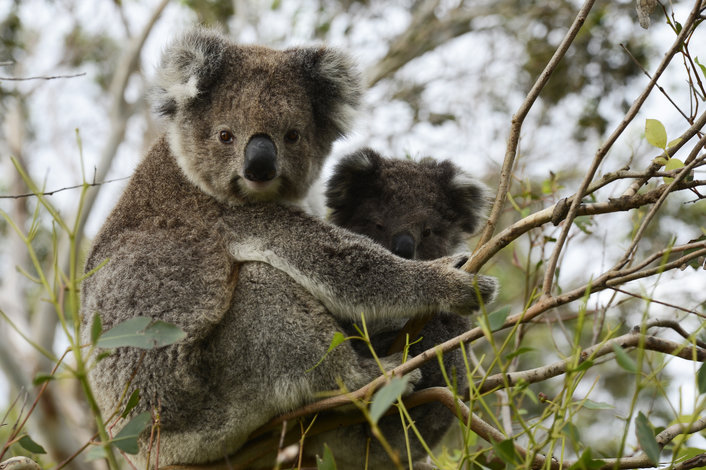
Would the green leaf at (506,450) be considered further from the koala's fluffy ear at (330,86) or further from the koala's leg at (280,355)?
the koala's fluffy ear at (330,86)

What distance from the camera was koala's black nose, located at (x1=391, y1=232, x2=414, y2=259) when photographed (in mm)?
3324

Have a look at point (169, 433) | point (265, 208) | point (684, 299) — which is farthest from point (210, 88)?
point (684, 299)

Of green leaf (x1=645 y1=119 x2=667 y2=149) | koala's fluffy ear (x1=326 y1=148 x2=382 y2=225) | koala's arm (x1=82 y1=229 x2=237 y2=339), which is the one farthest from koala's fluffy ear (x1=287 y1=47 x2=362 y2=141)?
green leaf (x1=645 y1=119 x2=667 y2=149)

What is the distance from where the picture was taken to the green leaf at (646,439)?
1.79 metres

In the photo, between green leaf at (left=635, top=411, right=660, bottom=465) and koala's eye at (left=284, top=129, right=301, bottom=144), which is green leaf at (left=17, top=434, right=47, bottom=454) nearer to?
koala's eye at (left=284, top=129, right=301, bottom=144)

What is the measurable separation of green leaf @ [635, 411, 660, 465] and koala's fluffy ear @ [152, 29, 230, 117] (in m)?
2.45

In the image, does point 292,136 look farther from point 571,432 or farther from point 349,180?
point 571,432

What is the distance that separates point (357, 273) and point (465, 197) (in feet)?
4.16

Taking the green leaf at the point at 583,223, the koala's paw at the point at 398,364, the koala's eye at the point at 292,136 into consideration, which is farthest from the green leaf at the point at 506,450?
the koala's eye at the point at 292,136

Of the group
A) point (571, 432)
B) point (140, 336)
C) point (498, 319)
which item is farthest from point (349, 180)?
point (571, 432)

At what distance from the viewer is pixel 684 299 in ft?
18.8

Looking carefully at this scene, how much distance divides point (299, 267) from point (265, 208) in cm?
44

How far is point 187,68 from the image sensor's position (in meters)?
3.31

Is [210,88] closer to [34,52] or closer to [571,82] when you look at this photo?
[571,82]
